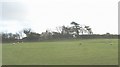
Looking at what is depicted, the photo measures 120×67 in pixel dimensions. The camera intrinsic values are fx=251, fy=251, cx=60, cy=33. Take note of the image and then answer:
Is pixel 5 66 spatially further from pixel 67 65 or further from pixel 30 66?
pixel 67 65

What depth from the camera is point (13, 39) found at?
40750mm

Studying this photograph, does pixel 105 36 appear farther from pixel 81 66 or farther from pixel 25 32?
pixel 81 66

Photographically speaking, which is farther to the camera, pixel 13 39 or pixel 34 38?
pixel 34 38

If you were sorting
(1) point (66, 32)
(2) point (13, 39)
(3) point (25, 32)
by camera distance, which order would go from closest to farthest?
1. (2) point (13, 39)
2. (3) point (25, 32)
3. (1) point (66, 32)

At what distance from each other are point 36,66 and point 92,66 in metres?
2.09

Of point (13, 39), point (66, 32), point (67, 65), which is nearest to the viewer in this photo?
point (67, 65)

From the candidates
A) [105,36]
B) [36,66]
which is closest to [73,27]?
[105,36]

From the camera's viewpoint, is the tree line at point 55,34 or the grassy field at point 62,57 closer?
the grassy field at point 62,57

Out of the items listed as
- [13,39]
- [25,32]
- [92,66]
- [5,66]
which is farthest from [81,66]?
[25,32]

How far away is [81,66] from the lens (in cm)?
873

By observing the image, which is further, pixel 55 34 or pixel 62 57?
pixel 55 34

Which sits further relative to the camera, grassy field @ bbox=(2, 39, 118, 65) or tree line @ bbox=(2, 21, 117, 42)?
tree line @ bbox=(2, 21, 117, 42)

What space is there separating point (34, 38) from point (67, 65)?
36614 mm

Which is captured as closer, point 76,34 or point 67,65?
point 67,65
